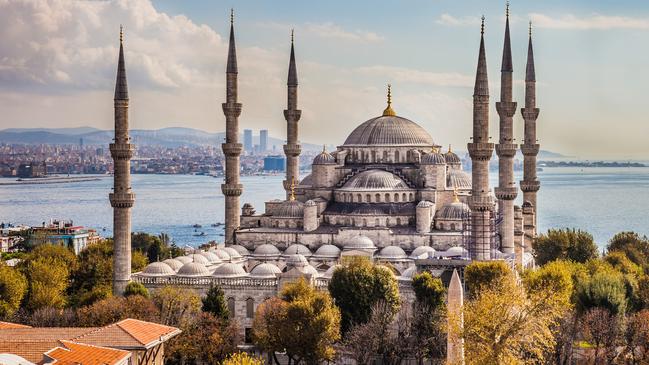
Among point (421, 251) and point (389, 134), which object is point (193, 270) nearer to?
point (421, 251)

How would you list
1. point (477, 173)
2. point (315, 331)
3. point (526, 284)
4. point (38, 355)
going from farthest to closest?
Result: point (477, 173)
point (526, 284)
point (315, 331)
point (38, 355)

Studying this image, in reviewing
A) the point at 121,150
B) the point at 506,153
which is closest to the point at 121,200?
the point at 121,150

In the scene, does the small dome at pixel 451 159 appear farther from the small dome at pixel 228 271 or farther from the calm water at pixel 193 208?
the calm water at pixel 193 208

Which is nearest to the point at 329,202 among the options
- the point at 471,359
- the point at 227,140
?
the point at 227,140

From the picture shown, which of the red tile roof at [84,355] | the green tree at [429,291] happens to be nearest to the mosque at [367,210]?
the green tree at [429,291]

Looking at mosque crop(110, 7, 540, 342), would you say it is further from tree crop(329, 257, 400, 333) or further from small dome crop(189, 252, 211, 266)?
tree crop(329, 257, 400, 333)

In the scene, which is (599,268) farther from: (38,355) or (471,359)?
(38,355)

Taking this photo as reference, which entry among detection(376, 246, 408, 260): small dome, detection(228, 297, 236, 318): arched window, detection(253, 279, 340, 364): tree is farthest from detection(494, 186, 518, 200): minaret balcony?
detection(253, 279, 340, 364): tree
